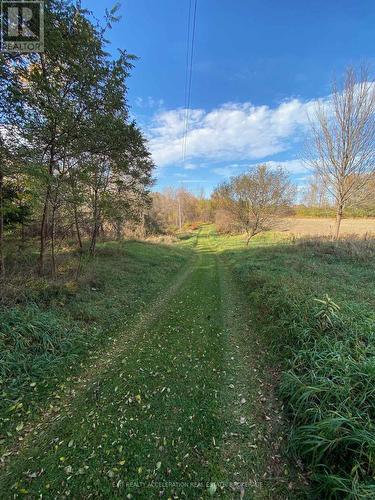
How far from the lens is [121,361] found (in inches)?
181

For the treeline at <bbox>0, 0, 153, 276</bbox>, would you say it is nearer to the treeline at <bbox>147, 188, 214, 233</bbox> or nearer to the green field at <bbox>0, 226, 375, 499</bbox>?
the green field at <bbox>0, 226, 375, 499</bbox>

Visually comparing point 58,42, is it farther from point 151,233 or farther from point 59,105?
point 151,233

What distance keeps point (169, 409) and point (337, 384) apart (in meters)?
2.55

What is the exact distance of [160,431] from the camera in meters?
3.07

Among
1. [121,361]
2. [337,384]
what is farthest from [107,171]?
[337,384]

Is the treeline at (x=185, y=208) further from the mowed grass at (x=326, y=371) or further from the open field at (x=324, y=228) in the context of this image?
the mowed grass at (x=326, y=371)

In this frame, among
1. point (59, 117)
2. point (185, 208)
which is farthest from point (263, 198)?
point (185, 208)

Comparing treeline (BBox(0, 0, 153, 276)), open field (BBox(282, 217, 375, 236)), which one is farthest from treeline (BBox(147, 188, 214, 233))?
treeline (BBox(0, 0, 153, 276))

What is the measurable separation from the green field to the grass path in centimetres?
2

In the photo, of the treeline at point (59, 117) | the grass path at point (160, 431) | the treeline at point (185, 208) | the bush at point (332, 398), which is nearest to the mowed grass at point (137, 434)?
the grass path at point (160, 431)

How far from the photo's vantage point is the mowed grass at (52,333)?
3529 millimetres

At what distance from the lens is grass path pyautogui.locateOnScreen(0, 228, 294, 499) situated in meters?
2.46

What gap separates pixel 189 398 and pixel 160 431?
28.6 inches

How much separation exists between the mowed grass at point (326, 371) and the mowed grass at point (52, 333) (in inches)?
147
